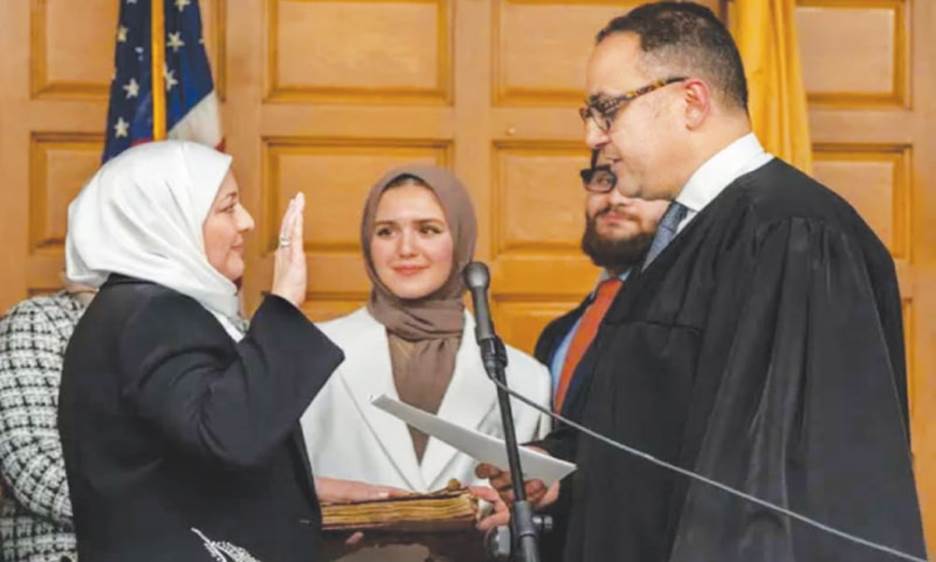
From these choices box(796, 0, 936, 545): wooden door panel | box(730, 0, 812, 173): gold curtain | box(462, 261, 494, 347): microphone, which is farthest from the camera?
box(796, 0, 936, 545): wooden door panel

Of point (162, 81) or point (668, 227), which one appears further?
point (162, 81)

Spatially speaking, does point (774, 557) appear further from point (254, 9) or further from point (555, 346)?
point (254, 9)

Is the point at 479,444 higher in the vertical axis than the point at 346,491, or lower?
higher

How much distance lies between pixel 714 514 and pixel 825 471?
17cm

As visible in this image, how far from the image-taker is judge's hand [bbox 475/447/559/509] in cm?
353

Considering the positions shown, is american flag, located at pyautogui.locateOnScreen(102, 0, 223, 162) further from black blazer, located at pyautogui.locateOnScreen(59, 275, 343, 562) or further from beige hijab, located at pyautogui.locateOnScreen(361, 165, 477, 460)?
black blazer, located at pyautogui.locateOnScreen(59, 275, 343, 562)

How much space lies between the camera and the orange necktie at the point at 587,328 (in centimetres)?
424

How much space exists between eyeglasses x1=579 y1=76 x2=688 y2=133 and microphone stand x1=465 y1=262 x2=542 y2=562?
310mm

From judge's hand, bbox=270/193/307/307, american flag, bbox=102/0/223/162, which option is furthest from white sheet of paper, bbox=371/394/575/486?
american flag, bbox=102/0/223/162

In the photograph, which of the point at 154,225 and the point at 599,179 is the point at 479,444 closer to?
the point at 154,225

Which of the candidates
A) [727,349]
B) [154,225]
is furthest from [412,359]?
[727,349]

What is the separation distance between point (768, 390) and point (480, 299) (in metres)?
0.59

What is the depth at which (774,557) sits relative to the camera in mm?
2652

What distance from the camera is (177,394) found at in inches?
125
